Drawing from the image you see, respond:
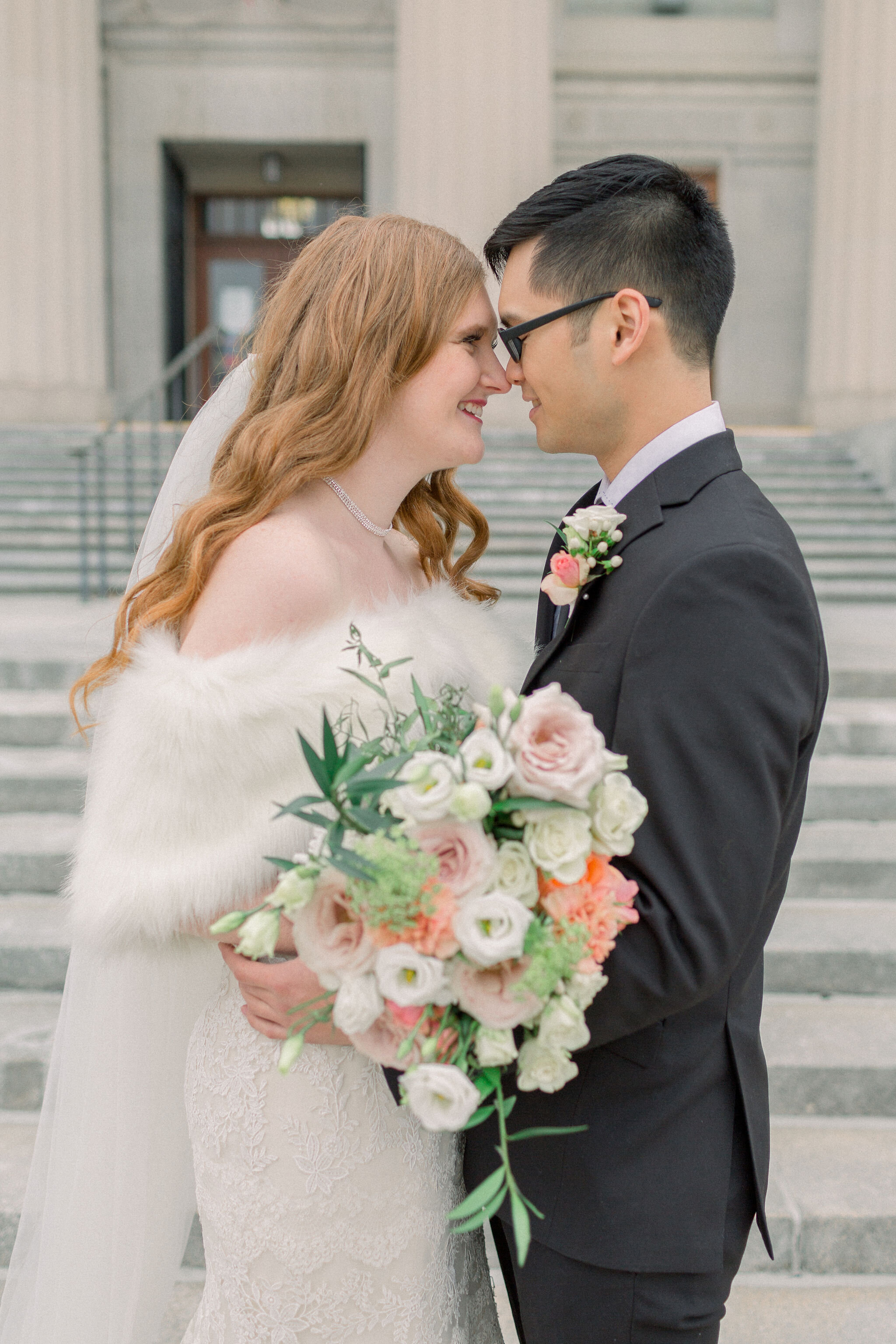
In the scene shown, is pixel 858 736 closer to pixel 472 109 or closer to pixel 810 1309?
pixel 810 1309

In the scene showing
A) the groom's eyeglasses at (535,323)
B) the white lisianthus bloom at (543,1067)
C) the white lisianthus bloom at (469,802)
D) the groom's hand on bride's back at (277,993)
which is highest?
the groom's eyeglasses at (535,323)

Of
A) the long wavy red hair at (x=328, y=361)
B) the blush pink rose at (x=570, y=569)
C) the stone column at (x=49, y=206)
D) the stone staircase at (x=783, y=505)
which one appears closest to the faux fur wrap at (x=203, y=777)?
the long wavy red hair at (x=328, y=361)

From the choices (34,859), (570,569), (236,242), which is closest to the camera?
(570,569)

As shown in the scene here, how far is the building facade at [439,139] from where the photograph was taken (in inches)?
432

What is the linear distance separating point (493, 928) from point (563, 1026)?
0.17 meters

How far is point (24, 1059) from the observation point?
3275mm

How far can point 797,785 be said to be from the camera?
1.56 metres

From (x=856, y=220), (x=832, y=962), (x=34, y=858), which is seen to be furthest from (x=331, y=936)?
(x=856, y=220)

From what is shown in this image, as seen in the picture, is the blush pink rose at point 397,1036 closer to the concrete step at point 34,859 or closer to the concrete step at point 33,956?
the concrete step at point 33,956

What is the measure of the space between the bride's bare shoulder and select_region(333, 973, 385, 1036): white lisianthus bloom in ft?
2.29

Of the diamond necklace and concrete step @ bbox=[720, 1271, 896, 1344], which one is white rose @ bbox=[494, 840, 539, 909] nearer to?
the diamond necklace

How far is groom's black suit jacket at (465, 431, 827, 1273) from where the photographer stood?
1297mm

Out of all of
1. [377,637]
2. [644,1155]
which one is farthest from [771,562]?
[644,1155]

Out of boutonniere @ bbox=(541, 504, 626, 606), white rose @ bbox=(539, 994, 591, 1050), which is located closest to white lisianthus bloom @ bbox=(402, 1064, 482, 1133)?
white rose @ bbox=(539, 994, 591, 1050)
